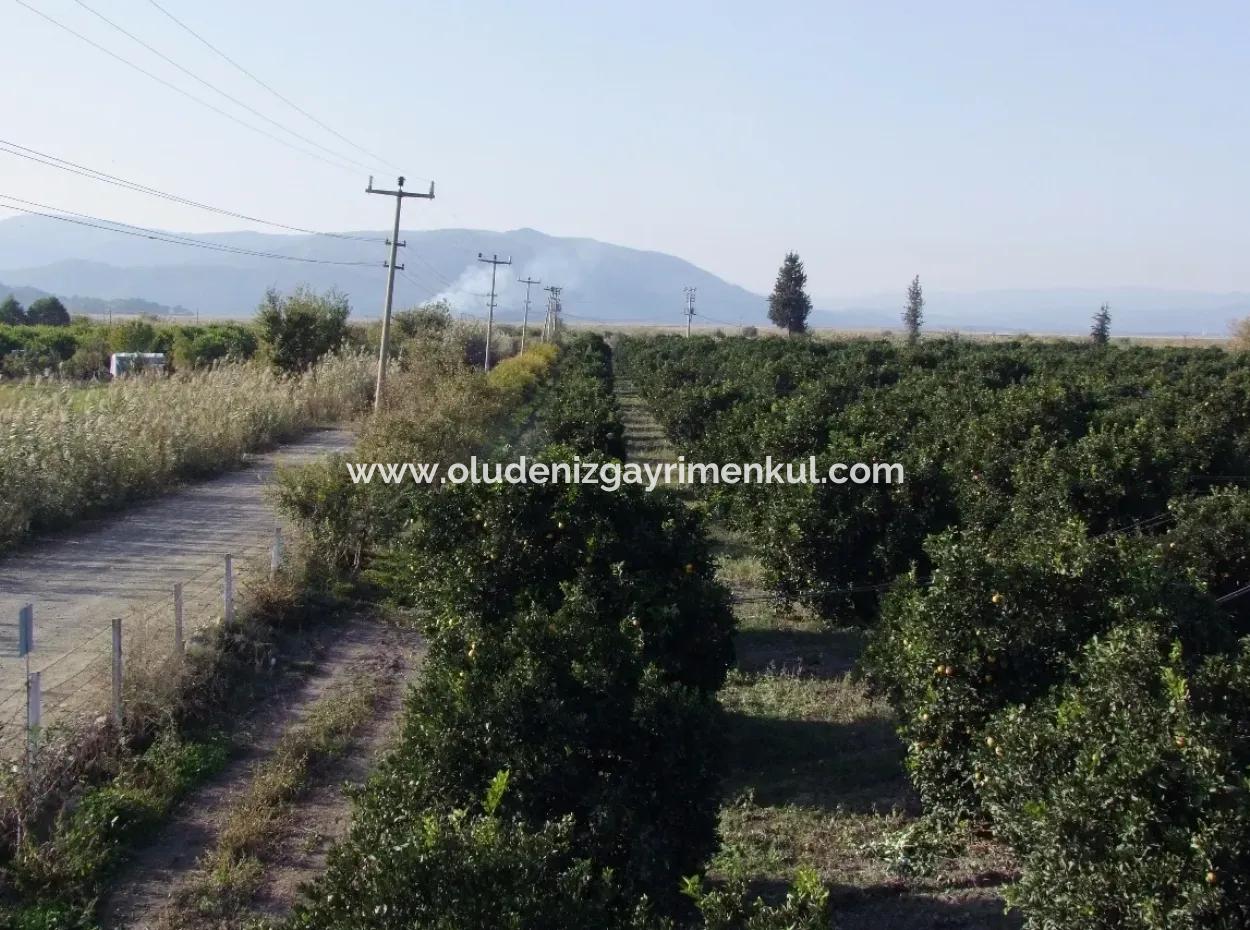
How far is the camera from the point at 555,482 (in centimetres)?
717

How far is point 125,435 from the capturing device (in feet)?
50.8

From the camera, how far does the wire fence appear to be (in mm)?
6680

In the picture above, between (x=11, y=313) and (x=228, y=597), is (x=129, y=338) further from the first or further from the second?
(x=228, y=597)

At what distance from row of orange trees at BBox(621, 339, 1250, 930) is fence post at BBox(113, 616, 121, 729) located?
14.4 ft

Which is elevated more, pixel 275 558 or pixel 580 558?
pixel 580 558

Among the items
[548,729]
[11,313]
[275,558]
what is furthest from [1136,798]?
[11,313]

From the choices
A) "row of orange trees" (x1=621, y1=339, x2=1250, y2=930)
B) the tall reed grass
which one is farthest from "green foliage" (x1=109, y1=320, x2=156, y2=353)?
"row of orange trees" (x1=621, y1=339, x2=1250, y2=930)

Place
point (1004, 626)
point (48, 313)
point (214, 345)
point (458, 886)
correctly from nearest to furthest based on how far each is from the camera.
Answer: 1. point (458, 886)
2. point (1004, 626)
3. point (214, 345)
4. point (48, 313)

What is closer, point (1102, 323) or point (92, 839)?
point (92, 839)

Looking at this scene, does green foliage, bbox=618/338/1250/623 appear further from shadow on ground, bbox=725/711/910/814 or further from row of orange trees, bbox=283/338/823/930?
row of orange trees, bbox=283/338/823/930

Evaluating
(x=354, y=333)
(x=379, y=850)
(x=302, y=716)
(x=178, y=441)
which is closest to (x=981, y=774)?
(x=379, y=850)

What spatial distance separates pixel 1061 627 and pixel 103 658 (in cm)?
629

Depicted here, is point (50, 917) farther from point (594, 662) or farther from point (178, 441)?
point (178, 441)

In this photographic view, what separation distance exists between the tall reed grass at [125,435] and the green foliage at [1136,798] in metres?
10.9
